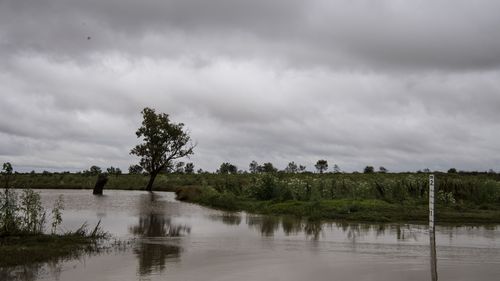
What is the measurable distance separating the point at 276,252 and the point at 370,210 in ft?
33.7

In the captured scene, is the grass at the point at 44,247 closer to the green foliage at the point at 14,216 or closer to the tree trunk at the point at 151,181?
the green foliage at the point at 14,216

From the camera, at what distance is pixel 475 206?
24688mm

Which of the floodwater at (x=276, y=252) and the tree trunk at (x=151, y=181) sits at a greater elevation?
the tree trunk at (x=151, y=181)

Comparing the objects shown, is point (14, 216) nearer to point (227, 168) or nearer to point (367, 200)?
point (367, 200)

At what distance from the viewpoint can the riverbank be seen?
21.1m

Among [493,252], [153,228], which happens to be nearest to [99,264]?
[153,228]

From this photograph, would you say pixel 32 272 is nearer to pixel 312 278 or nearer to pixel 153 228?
pixel 312 278

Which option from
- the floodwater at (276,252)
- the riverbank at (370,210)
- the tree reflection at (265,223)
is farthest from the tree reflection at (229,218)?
the riverbank at (370,210)

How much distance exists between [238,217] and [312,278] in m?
12.5

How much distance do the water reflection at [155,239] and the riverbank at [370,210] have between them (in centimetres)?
525

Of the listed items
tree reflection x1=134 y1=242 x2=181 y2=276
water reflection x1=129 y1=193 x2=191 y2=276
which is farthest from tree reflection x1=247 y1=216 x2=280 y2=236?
tree reflection x1=134 y1=242 x2=181 y2=276

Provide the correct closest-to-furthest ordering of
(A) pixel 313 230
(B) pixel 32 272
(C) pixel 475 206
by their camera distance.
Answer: (B) pixel 32 272, (A) pixel 313 230, (C) pixel 475 206

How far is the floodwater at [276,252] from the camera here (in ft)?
34.7

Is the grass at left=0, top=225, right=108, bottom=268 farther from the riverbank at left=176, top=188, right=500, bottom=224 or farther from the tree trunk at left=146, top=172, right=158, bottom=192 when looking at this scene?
the tree trunk at left=146, top=172, right=158, bottom=192
